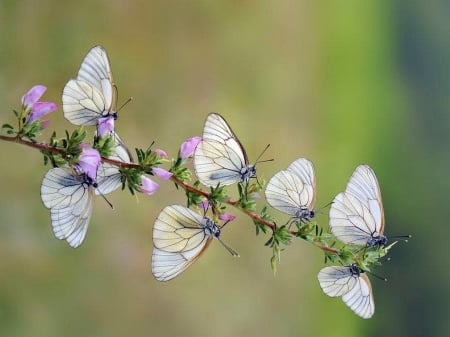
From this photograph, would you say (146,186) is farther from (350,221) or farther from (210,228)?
(350,221)

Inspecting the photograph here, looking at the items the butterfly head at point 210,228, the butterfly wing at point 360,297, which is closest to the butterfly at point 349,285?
the butterfly wing at point 360,297

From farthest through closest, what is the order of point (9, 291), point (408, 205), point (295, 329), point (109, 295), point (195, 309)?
point (408, 205) → point (295, 329) → point (195, 309) → point (109, 295) → point (9, 291)

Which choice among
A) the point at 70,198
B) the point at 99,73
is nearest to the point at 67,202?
the point at 70,198

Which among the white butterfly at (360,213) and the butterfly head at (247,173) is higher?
the butterfly head at (247,173)

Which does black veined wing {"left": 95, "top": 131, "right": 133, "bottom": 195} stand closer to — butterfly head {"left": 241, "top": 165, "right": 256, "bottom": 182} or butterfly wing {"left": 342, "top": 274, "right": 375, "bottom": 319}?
butterfly head {"left": 241, "top": 165, "right": 256, "bottom": 182}

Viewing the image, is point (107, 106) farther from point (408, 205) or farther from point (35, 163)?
point (408, 205)

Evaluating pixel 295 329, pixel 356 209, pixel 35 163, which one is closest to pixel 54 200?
pixel 356 209

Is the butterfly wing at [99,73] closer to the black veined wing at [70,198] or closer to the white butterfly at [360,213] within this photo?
the black veined wing at [70,198]
